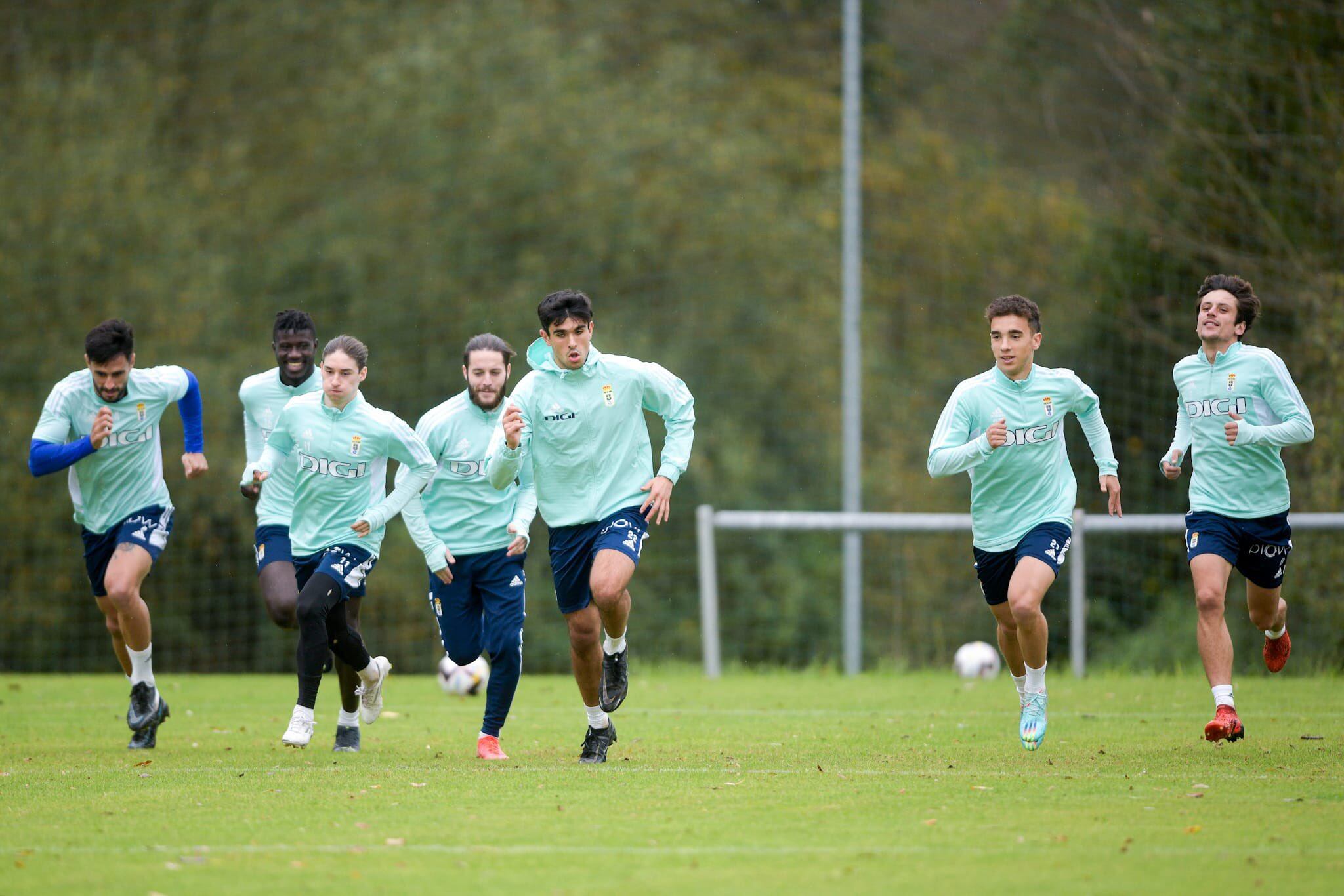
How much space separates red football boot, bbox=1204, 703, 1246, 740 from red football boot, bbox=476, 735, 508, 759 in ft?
11.5

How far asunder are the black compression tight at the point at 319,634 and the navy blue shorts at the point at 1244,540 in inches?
179

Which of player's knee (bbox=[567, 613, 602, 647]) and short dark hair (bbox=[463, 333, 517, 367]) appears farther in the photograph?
short dark hair (bbox=[463, 333, 517, 367])

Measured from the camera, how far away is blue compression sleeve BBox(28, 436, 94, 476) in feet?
28.4

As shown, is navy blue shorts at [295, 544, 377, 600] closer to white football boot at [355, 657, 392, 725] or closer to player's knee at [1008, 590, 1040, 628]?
white football boot at [355, 657, 392, 725]

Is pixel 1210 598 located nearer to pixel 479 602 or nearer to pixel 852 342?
pixel 479 602

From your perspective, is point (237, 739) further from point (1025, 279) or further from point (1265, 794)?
point (1025, 279)

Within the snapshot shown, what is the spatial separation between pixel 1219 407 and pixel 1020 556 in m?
1.43

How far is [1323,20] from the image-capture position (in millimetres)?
16609

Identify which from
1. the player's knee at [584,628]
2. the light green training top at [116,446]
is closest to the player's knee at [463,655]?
the player's knee at [584,628]

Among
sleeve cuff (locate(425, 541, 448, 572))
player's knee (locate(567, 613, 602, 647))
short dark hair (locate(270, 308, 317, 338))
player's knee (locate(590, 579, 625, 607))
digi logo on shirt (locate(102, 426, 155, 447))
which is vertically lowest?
player's knee (locate(567, 613, 602, 647))

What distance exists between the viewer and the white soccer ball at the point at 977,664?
13.4 meters

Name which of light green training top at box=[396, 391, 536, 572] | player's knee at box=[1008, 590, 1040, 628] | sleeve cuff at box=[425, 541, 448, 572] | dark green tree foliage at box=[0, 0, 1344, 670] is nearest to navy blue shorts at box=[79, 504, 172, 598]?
light green training top at box=[396, 391, 536, 572]

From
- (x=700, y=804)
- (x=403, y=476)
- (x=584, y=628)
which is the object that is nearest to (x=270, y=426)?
(x=403, y=476)

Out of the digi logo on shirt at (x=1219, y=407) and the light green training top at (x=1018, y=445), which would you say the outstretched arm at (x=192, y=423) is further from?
the digi logo on shirt at (x=1219, y=407)
